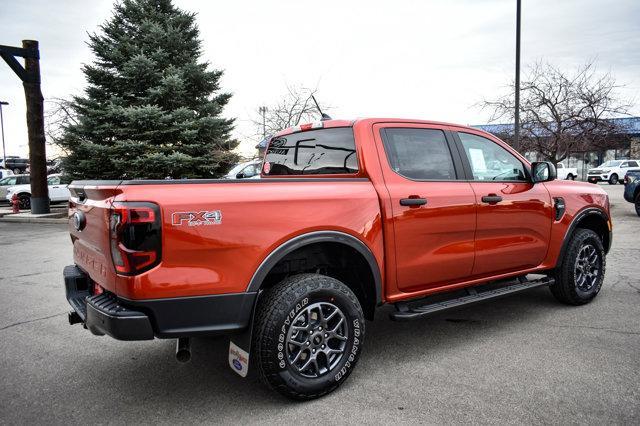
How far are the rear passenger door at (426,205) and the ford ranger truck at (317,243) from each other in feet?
0.04

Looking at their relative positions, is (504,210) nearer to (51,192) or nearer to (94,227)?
(94,227)

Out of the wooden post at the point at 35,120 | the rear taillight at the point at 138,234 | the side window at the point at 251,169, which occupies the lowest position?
the rear taillight at the point at 138,234

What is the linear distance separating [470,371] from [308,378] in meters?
1.22

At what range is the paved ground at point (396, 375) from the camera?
9.27ft

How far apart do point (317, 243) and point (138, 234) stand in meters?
1.14

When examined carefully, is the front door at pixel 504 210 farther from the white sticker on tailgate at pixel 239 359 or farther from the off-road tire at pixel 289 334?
the white sticker on tailgate at pixel 239 359

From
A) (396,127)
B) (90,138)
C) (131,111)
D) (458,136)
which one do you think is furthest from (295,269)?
(90,138)

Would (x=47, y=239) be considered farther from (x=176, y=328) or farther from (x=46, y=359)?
(x=176, y=328)

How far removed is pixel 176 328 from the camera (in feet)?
8.61

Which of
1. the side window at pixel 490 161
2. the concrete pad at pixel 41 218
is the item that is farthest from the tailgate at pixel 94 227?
the concrete pad at pixel 41 218

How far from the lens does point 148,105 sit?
1405cm

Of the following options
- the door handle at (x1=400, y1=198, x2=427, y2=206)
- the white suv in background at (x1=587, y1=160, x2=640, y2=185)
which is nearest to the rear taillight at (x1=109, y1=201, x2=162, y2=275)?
the door handle at (x1=400, y1=198, x2=427, y2=206)

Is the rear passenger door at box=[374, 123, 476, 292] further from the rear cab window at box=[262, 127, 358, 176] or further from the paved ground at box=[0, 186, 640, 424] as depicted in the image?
the paved ground at box=[0, 186, 640, 424]

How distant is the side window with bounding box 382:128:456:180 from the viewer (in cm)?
363
